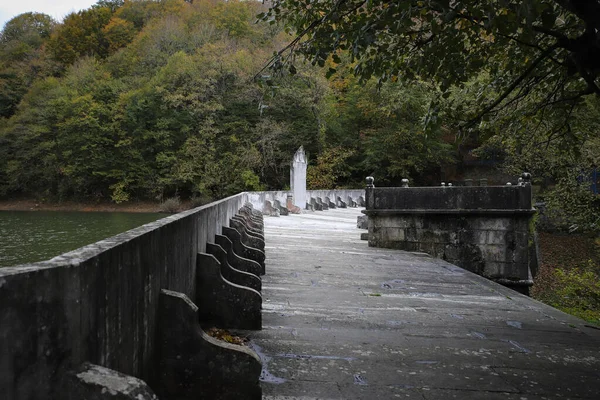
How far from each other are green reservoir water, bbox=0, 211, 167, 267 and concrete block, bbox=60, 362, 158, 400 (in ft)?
50.3

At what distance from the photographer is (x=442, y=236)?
10.2 m

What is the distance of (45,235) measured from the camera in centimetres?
2409

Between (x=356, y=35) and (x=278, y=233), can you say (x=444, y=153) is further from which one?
(x=356, y=35)

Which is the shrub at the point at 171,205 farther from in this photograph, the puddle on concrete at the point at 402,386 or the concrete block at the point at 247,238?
the puddle on concrete at the point at 402,386

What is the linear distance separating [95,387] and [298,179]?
18645 mm

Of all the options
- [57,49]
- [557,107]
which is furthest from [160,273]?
[57,49]

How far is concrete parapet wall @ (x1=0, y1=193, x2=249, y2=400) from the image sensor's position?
131 cm

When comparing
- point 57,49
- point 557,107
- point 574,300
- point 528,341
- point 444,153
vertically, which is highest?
point 57,49

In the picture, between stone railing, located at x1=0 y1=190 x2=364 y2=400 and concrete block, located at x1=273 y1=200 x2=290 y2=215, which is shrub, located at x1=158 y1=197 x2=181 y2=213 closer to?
concrete block, located at x1=273 y1=200 x2=290 y2=215

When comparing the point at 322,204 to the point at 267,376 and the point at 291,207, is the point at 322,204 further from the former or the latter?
the point at 267,376

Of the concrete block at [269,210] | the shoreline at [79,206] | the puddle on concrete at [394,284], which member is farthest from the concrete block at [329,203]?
the shoreline at [79,206]

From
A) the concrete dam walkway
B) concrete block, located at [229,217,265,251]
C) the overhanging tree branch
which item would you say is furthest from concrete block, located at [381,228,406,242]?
the overhanging tree branch

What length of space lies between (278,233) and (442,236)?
3930 millimetres

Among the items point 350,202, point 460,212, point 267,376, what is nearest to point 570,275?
A: point 460,212
